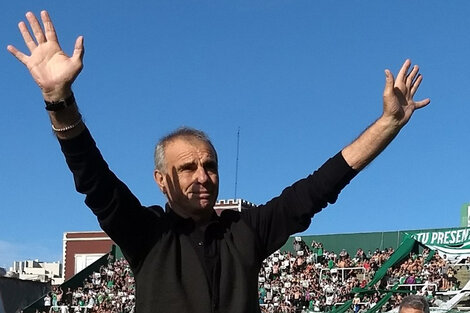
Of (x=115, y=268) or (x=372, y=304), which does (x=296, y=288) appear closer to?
(x=372, y=304)

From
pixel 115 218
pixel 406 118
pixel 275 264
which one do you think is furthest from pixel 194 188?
pixel 275 264

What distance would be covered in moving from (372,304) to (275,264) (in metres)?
7.33

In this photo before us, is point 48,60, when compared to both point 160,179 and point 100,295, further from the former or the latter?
point 100,295

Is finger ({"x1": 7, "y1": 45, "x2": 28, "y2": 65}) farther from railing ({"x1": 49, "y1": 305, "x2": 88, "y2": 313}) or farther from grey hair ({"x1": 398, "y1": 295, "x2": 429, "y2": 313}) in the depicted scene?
railing ({"x1": 49, "y1": 305, "x2": 88, "y2": 313})

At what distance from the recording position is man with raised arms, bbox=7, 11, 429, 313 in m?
2.97

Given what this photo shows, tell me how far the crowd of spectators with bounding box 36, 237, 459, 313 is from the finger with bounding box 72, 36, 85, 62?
81.6ft

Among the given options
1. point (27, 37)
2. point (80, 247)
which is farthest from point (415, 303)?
point (80, 247)

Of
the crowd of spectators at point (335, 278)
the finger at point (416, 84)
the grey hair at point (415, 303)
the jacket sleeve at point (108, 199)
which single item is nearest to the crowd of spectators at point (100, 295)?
the crowd of spectators at point (335, 278)

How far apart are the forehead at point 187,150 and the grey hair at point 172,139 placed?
0.02 metres

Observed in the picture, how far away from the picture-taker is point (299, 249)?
3556 cm

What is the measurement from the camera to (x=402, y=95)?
3.34 m

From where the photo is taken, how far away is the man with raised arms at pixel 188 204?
2973mm

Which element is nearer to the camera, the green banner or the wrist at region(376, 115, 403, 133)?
the wrist at region(376, 115, 403, 133)

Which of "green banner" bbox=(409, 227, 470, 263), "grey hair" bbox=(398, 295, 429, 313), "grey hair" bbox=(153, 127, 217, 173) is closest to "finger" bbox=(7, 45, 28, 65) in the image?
"grey hair" bbox=(153, 127, 217, 173)
